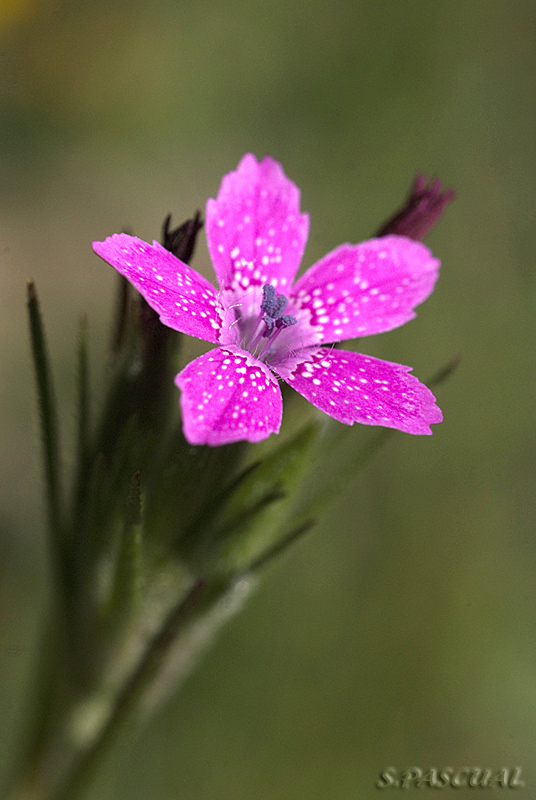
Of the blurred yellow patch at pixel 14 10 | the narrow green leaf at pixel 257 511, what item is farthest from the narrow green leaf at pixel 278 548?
the blurred yellow patch at pixel 14 10

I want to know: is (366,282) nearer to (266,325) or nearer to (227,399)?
(266,325)

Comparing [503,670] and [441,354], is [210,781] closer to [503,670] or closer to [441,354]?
[503,670]

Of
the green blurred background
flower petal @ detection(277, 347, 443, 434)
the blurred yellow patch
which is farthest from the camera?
the blurred yellow patch

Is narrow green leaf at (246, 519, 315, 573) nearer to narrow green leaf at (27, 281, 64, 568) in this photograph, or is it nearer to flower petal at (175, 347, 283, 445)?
flower petal at (175, 347, 283, 445)

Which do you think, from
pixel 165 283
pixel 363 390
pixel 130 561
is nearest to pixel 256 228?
pixel 165 283

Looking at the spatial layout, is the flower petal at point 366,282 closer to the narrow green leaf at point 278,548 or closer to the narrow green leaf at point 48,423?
the narrow green leaf at point 278,548

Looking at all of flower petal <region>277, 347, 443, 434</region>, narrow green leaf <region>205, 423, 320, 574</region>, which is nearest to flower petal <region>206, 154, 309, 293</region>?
flower petal <region>277, 347, 443, 434</region>

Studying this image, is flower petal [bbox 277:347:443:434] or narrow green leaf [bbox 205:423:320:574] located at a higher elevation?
flower petal [bbox 277:347:443:434]
